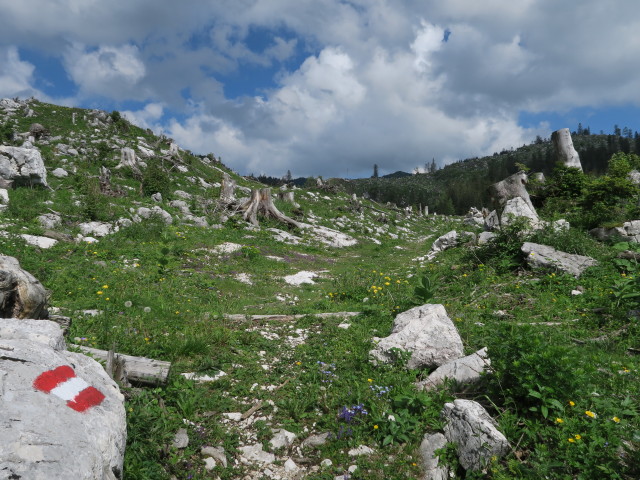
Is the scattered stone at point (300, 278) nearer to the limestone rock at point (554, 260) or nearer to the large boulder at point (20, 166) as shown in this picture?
the limestone rock at point (554, 260)

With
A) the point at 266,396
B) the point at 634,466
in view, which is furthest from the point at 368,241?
the point at 634,466

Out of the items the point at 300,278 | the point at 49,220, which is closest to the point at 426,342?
the point at 300,278

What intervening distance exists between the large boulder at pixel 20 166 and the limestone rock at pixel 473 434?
67.3ft

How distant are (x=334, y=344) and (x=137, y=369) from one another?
11.5ft

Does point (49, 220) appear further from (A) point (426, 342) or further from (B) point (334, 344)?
(A) point (426, 342)

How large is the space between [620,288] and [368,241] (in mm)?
18605

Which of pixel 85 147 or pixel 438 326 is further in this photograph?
pixel 85 147

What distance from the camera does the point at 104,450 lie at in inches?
110

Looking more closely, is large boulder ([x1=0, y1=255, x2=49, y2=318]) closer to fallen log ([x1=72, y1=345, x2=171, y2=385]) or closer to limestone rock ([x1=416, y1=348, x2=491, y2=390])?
fallen log ([x1=72, y1=345, x2=171, y2=385])

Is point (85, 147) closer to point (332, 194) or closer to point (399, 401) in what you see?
point (332, 194)

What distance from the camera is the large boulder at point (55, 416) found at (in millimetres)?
2314

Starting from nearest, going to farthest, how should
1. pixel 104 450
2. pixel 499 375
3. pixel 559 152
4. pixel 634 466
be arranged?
1. pixel 104 450
2. pixel 634 466
3. pixel 499 375
4. pixel 559 152

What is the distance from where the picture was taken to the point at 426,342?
19.3 feet

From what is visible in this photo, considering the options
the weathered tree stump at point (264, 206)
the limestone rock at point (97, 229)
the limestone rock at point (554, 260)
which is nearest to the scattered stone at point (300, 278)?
the limestone rock at point (554, 260)
